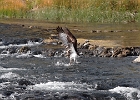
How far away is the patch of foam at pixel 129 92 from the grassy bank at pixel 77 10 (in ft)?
68.0

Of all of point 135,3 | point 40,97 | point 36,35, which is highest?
point 135,3

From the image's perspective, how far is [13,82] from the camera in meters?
13.2

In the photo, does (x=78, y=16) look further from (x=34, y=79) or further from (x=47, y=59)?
(x=34, y=79)

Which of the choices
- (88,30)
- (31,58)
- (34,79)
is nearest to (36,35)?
(88,30)

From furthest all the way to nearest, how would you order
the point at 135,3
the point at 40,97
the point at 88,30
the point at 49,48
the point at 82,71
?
the point at 135,3 → the point at 88,30 → the point at 49,48 → the point at 82,71 → the point at 40,97

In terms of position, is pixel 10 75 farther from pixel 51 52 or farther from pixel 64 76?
pixel 51 52

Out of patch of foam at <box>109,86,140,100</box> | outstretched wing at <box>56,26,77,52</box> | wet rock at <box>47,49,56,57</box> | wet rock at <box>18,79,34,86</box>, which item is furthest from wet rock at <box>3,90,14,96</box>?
wet rock at <box>47,49,56,57</box>

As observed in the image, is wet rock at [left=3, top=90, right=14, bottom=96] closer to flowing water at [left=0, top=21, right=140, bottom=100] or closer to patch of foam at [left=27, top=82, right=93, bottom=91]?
flowing water at [left=0, top=21, right=140, bottom=100]

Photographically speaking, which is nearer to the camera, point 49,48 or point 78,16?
point 49,48

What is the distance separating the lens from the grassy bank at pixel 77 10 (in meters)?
33.6

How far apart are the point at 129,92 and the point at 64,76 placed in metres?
3.03

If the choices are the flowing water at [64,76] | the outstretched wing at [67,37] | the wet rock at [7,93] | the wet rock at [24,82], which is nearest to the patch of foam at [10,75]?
the flowing water at [64,76]

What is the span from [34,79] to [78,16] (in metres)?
20.2

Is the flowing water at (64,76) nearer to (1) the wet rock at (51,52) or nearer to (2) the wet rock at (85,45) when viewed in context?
(1) the wet rock at (51,52)
